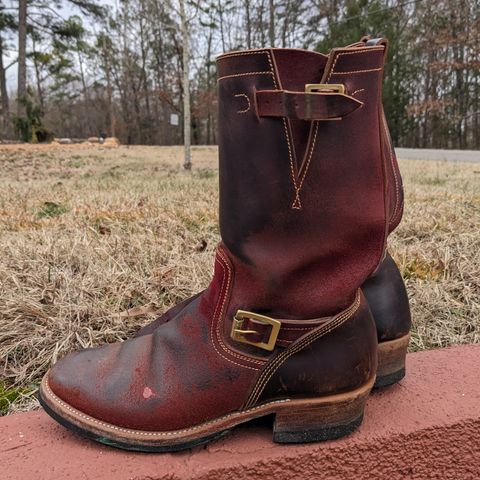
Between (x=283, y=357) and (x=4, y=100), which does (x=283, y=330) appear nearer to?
(x=283, y=357)

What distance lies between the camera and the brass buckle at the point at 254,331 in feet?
2.20

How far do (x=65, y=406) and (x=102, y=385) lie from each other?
6cm

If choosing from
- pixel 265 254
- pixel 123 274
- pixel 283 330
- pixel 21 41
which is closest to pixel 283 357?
pixel 283 330

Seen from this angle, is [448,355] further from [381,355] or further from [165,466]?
[165,466]

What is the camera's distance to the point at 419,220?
210 centimetres

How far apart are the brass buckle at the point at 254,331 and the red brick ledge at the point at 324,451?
160 millimetres

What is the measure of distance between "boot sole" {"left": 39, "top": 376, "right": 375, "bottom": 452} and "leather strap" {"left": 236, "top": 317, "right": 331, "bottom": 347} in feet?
0.31

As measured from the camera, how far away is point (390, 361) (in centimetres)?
85

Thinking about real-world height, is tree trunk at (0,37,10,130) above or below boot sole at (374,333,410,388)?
above

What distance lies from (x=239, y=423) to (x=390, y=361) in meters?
0.31

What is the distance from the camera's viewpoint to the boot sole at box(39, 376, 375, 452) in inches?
26.8

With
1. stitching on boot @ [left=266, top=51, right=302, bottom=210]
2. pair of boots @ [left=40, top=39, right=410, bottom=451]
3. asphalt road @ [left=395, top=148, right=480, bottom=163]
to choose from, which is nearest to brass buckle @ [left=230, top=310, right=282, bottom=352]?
pair of boots @ [left=40, top=39, right=410, bottom=451]

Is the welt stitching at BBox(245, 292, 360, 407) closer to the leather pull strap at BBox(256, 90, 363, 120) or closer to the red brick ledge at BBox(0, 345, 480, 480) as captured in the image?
the red brick ledge at BBox(0, 345, 480, 480)


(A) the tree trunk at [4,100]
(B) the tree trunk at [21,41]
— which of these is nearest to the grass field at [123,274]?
(B) the tree trunk at [21,41]
